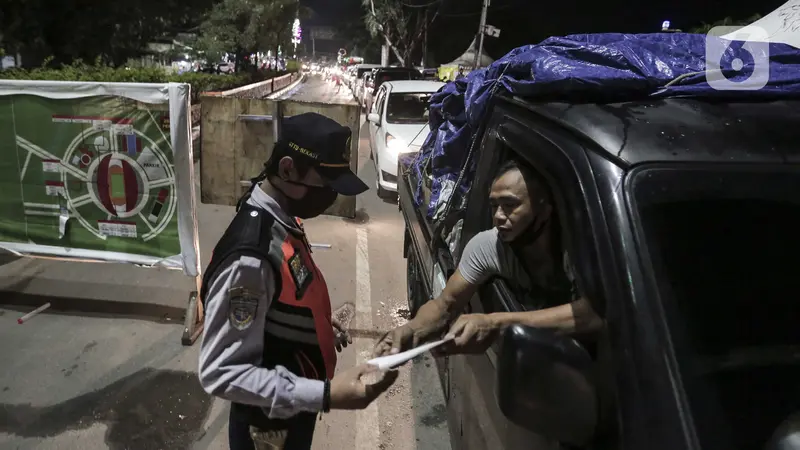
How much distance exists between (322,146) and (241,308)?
0.54m

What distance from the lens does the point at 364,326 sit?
4562mm

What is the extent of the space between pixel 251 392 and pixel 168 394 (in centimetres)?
242

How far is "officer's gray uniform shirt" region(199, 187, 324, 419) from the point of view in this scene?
147cm

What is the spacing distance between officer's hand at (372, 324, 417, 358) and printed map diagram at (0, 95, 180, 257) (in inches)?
113

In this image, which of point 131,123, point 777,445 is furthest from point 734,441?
point 131,123

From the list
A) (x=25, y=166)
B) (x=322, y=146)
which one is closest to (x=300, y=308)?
(x=322, y=146)

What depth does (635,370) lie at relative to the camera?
4.01 feet

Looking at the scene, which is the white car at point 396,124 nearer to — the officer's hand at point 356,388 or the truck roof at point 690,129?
the truck roof at point 690,129

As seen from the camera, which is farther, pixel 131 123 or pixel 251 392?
pixel 131 123

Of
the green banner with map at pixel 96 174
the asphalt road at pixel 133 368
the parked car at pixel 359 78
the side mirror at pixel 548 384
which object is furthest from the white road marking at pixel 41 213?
the parked car at pixel 359 78

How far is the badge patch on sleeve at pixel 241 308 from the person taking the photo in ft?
4.81

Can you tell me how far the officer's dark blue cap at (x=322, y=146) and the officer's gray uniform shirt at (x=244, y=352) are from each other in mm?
361

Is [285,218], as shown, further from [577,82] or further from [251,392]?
[577,82]

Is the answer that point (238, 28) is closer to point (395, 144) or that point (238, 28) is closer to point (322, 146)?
point (395, 144)
